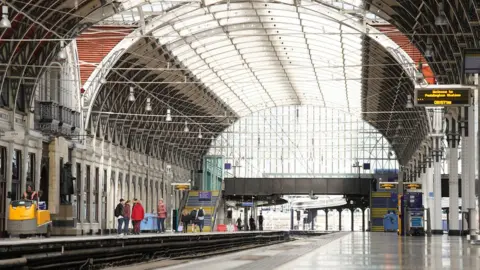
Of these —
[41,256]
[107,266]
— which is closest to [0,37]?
[107,266]

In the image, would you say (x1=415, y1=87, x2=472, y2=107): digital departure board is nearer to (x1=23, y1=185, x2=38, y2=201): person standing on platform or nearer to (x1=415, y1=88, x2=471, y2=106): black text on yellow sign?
(x1=415, y1=88, x2=471, y2=106): black text on yellow sign

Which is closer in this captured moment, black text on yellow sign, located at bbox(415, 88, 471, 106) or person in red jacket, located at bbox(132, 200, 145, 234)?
black text on yellow sign, located at bbox(415, 88, 471, 106)

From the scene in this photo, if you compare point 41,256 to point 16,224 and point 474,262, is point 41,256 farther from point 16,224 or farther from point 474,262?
point 16,224

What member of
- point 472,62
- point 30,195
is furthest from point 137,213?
point 472,62

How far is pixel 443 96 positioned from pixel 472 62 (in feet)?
21.3

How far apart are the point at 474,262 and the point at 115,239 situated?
1170cm

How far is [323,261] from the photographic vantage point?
21.3 meters

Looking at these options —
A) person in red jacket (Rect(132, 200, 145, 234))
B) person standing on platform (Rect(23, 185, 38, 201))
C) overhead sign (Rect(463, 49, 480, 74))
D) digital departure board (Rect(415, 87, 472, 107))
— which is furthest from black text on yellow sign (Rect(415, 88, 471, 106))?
person standing on platform (Rect(23, 185, 38, 201))

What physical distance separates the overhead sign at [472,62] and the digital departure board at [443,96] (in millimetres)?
6107

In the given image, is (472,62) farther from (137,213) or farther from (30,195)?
(137,213)

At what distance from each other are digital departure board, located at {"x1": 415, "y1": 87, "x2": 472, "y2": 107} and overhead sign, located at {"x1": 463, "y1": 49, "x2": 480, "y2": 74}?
6.11 meters

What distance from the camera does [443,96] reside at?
40.2 meters

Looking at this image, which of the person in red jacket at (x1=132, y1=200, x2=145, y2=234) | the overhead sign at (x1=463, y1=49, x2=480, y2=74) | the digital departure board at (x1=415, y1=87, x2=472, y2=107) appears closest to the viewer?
the overhead sign at (x1=463, y1=49, x2=480, y2=74)

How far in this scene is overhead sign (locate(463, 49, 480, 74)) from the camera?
3375cm
